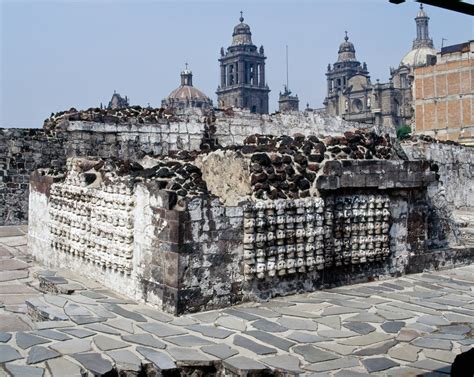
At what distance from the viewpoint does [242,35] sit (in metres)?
95.7

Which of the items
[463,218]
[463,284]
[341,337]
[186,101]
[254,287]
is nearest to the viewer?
[341,337]

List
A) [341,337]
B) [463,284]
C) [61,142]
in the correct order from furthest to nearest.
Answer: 1. [61,142]
2. [463,284]
3. [341,337]

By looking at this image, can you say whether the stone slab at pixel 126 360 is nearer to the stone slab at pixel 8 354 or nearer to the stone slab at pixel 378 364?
the stone slab at pixel 8 354

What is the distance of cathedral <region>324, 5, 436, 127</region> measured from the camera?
3036 inches

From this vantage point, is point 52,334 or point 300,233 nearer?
point 52,334

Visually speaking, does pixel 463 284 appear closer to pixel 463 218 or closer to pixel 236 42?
pixel 463 218

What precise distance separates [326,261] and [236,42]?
303 ft

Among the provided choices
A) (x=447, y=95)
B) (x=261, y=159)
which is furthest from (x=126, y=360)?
(x=447, y=95)

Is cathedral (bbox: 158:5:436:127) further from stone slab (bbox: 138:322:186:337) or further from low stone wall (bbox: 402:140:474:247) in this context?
stone slab (bbox: 138:322:186:337)

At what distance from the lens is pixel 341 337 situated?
5.15 meters

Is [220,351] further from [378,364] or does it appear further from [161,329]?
[378,364]

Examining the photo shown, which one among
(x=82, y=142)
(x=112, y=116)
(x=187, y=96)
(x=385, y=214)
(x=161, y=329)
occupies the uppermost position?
(x=187, y=96)

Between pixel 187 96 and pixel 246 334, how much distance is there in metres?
78.1

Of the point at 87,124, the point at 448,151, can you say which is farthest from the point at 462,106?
the point at 87,124
